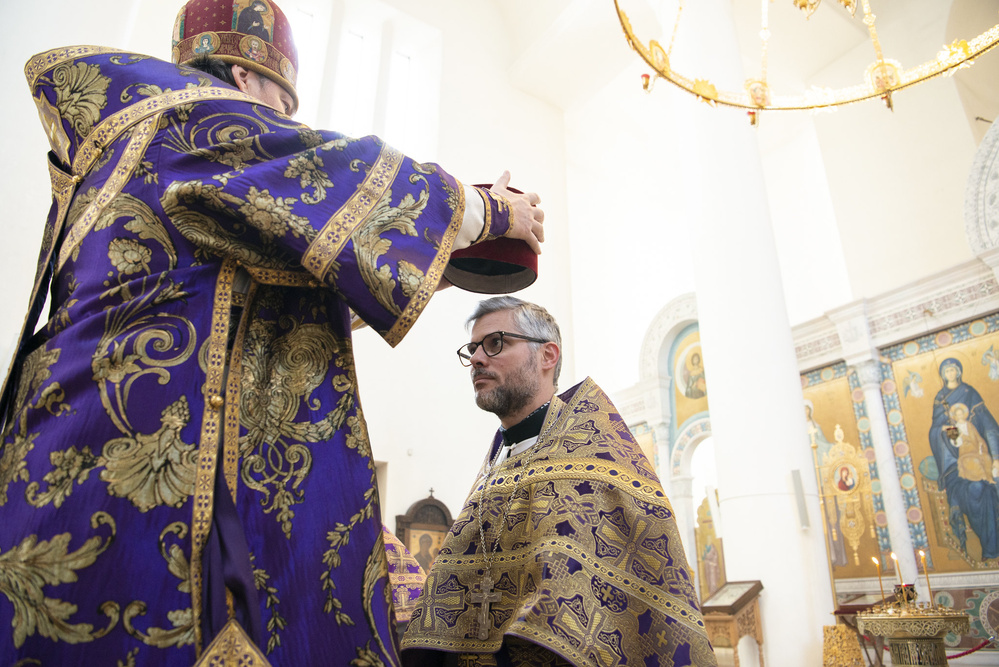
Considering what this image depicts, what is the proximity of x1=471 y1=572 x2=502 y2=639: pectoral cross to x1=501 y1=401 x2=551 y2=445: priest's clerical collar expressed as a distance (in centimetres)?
51

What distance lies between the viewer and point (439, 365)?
952cm

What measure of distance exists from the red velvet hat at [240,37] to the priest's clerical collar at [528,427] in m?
1.18

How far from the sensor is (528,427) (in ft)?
7.56

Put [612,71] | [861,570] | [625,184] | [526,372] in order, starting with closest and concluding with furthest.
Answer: [526,372] → [861,570] → [612,71] → [625,184]

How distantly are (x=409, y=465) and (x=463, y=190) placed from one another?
25.7 ft

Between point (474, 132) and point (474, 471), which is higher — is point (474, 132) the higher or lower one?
the higher one

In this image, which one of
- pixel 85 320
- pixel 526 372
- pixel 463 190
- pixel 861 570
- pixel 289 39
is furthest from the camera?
pixel 861 570

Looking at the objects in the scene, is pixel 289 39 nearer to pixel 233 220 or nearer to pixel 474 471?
pixel 233 220

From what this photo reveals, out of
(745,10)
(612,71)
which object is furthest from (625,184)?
(745,10)

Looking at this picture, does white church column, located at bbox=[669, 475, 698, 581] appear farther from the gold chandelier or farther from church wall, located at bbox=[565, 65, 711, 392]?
the gold chandelier

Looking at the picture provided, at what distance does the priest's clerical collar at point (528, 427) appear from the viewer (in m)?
2.29

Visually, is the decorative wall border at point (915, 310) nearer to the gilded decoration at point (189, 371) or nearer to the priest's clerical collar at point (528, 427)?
the priest's clerical collar at point (528, 427)

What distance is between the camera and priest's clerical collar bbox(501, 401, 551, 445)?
7.50ft

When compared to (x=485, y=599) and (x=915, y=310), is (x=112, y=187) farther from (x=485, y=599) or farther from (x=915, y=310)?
(x=915, y=310)
